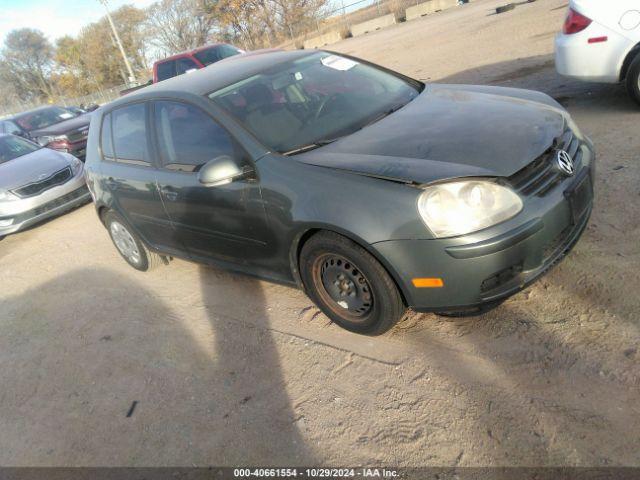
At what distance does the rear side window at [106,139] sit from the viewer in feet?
14.7

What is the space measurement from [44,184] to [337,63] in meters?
5.86

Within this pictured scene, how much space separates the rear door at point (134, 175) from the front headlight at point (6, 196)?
3.70 metres

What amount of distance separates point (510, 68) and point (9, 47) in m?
74.9

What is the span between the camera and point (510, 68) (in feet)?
28.0

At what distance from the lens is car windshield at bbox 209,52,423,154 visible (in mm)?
3209

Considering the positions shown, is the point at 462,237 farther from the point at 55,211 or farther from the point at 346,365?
the point at 55,211

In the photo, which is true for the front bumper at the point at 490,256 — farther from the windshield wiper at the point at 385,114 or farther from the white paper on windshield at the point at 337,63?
the white paper on windshield at the point at 337,63

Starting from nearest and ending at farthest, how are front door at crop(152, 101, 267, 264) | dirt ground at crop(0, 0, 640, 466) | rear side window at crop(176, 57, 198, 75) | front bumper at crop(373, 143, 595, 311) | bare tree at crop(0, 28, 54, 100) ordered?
dirt ground at crop(0, 0, 640, 466) → front bumper at crop(373, 143, 595, 311) → front door at crop(152, 101, 267, 264) → rear side window at crop(176, 57, 198, 75) → bare tree at crop(0, 28, 54, 100)

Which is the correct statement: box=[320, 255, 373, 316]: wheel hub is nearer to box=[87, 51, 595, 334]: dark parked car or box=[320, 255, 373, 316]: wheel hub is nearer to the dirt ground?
box=[87, 51, 595, 334]: dark parked car

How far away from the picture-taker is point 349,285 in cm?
296

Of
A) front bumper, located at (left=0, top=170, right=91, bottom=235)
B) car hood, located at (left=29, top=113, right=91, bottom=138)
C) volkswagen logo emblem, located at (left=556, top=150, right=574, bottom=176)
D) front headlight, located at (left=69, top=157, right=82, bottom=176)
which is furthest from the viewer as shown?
car hood, located at (left=29, top=113, right=91, bottom=138)

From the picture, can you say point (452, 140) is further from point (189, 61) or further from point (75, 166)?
point (189, 61)

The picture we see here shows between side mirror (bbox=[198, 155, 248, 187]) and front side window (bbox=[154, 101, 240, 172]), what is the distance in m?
0.15

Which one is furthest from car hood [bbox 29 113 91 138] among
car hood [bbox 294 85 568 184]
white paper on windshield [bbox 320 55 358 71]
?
car hood [bbox 294 85 568 184]
